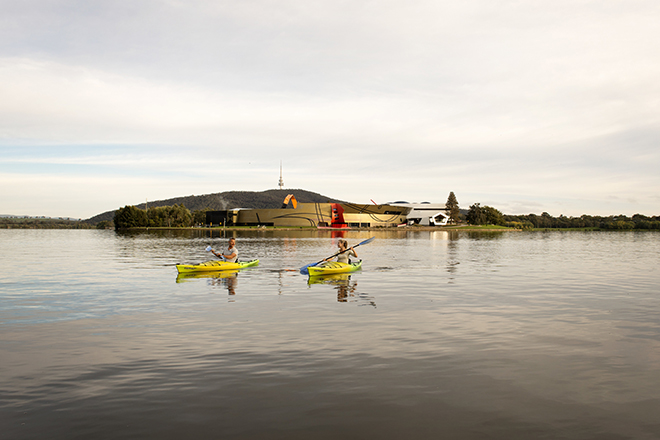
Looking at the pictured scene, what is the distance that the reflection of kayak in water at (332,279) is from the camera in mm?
26750

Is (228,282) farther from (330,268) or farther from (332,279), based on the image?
(330,268)

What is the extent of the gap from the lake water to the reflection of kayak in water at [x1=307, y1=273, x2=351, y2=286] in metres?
3.70

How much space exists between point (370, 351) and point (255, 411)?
4.63 meters

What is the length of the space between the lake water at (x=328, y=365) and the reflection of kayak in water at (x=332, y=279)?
370 centimetres

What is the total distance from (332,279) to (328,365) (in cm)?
1693

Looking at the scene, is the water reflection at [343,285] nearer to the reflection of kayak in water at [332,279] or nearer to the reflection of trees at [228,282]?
the reflection of kayak in water at [332,279]

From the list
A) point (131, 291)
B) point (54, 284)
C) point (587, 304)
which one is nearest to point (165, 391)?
point (131, 291)

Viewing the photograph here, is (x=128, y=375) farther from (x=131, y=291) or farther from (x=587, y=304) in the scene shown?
(x=587, y=304)

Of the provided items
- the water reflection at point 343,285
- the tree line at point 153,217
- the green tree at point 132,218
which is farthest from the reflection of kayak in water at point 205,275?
the green tree at point 132,218

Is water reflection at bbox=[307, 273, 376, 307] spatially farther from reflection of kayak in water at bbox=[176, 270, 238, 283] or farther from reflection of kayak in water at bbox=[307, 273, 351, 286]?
reflection of kayak in water at bbox=[176, 270, 238, 283]

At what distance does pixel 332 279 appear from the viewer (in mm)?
Answer: 28016

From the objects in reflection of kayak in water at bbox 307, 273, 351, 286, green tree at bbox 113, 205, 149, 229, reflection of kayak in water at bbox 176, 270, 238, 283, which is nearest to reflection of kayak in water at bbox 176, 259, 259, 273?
reflection of kayak in water at bbox 176, 270, 238, 283

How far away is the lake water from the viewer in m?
8.01

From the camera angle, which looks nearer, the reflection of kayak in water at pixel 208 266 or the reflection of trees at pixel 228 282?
the reflection of trees at pixel 228 282
